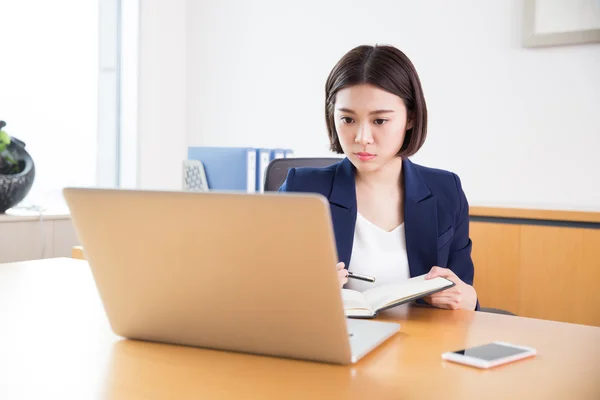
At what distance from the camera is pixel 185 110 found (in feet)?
14.7

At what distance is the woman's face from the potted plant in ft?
6.76

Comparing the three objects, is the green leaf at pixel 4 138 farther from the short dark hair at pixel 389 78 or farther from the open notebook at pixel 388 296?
the open notebook at pixel 388 296

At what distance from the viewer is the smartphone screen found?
3.22 feet

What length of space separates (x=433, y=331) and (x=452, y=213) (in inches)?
21.3

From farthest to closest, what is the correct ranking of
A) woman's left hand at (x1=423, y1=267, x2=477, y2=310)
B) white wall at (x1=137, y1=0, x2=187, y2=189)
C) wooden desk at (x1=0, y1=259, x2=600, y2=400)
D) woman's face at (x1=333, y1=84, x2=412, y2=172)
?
white wall at (x1=137, y1=0, x2=187, y2=189)
woman's face at (x1=333, y1=84, x2=412, y2=172)
woman's left hand at (x1=423, y1=267, x2=477, y2=310)
wooden desk at (x1=0, y1=259, x2=600, y2=400)

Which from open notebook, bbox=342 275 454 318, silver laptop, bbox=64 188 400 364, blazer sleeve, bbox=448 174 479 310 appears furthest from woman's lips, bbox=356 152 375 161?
silver laptop, bbox=64 188 400 364

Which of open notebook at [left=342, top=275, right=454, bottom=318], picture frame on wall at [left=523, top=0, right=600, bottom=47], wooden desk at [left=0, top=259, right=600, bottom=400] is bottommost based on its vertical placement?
wooden desk at [left=0, top=259, right=600, bottom=400]

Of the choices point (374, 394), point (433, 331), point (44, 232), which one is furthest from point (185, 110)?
point (374, 394)

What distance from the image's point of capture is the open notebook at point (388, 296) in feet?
4.13

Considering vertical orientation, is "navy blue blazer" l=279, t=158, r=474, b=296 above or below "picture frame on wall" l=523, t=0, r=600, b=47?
below

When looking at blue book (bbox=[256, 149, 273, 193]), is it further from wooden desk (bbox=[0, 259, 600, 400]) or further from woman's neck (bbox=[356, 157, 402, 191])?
wooden desk (bbox=[0, 259, 600, 400])

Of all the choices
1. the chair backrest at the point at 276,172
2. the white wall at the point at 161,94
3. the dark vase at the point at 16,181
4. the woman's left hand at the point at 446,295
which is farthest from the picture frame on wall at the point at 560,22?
the dark vase at the point at 16,181

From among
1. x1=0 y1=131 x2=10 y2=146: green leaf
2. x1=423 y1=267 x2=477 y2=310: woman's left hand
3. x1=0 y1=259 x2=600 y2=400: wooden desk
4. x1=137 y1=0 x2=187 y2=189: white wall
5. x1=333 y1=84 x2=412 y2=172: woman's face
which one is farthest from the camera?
x1=137 y1=0 x2=187 y2=189: white wall

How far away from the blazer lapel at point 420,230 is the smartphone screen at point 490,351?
0.57 meters
